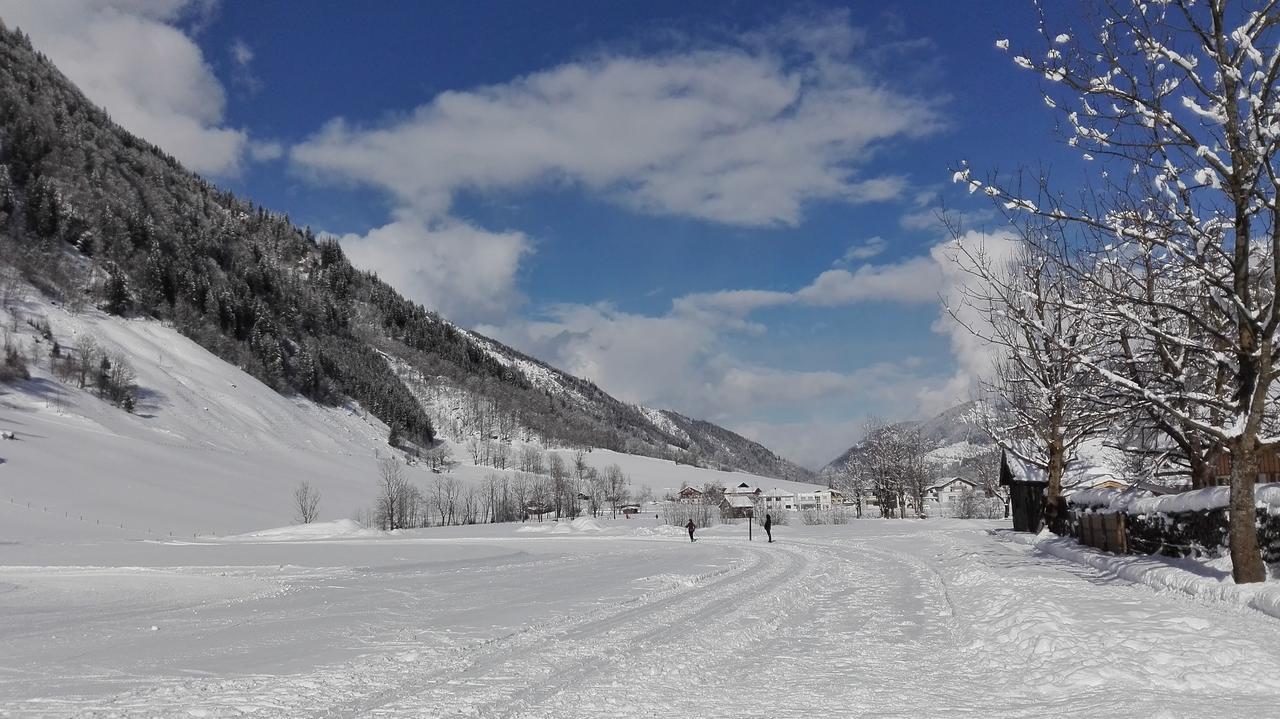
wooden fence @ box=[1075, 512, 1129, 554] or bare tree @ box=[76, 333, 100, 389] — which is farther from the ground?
bare tree @ box=[76, 333, 100, 389]

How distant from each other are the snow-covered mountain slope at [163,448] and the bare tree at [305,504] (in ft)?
3.42

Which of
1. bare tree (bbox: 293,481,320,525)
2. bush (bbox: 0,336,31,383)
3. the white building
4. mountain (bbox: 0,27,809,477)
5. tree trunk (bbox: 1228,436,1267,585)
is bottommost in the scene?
the white building

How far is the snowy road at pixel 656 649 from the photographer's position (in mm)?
7762

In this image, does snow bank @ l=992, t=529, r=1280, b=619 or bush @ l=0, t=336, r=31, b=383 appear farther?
bush @ l=0, t=336, r=31, b=383

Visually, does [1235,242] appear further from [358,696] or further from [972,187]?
[358,696]

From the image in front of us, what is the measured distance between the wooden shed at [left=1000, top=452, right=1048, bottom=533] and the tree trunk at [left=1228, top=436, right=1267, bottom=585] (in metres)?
27.9

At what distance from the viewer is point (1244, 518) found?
13.2 metres

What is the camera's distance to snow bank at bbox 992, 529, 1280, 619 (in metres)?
12.2

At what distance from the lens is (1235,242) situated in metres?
14.1

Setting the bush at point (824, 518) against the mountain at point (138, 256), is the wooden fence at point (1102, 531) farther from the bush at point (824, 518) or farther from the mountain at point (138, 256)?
the mountain at point (138, 256)

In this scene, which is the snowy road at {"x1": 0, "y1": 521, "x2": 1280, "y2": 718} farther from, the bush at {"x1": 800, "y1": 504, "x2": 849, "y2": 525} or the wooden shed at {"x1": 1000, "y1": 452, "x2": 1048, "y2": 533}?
the bush at {"x1": 800, "y1": 504, "x2": 849, "y2": 525}

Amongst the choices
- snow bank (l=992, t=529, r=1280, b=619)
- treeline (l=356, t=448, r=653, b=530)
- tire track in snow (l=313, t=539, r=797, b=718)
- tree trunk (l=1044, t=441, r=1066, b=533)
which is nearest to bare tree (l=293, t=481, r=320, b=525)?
treeline (l=356, t=448, r=653, b=530)

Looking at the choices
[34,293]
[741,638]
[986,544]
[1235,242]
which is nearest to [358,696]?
[741,638]

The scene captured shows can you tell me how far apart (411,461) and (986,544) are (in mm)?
119847
